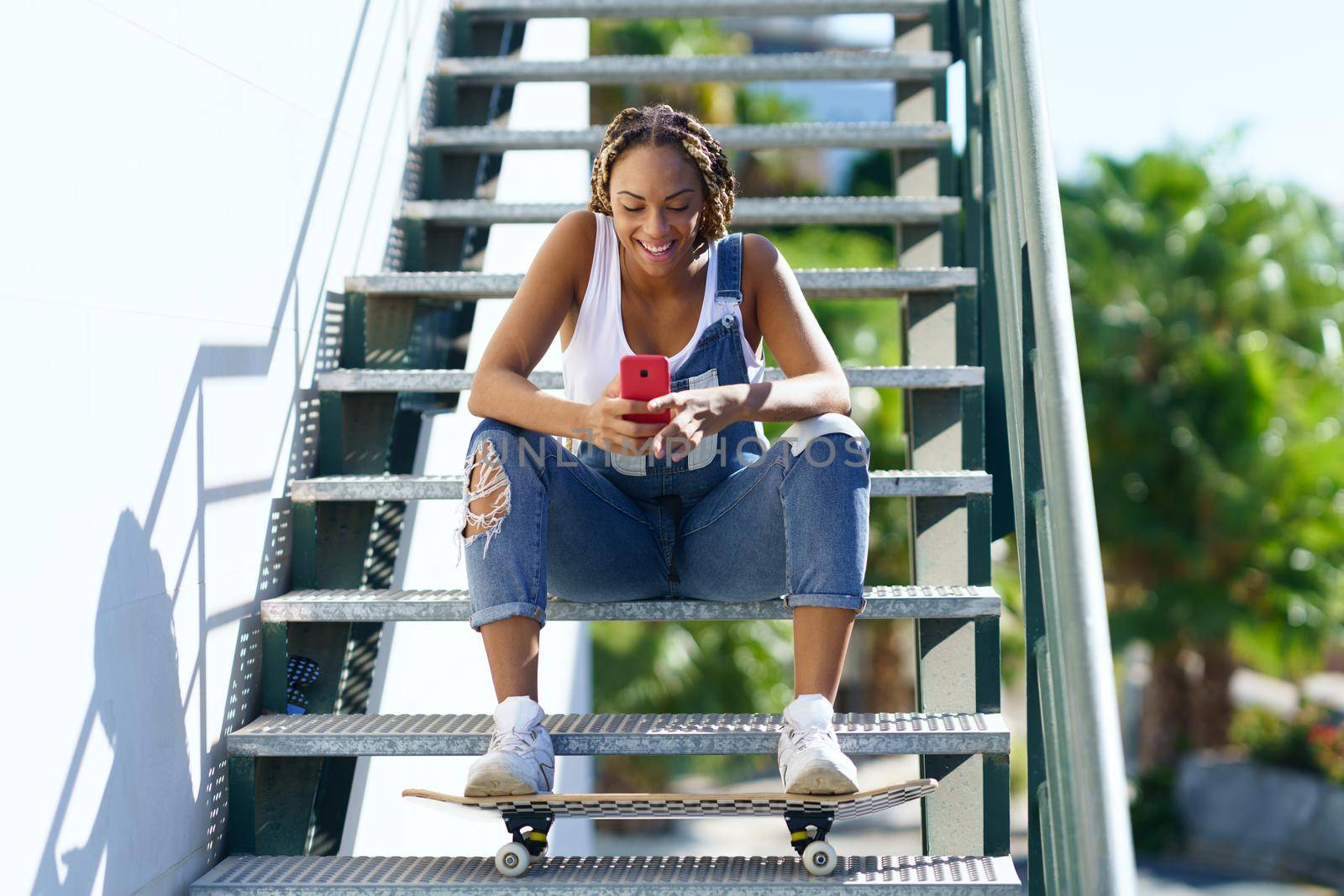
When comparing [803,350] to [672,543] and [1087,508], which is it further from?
[1087,508]

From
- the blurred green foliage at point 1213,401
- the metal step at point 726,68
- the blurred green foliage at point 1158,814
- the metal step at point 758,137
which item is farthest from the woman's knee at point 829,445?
the blurred green foliage at point 1158,814

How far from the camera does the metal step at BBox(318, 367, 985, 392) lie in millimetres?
2498

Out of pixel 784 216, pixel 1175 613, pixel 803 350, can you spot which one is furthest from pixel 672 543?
pixel 1175 613

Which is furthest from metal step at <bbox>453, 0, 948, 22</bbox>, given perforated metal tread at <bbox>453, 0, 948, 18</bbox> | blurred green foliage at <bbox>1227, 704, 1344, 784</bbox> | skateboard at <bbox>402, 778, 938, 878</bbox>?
blurred green foliage at <bbox>1227, 704, 1344, 784</bbox>

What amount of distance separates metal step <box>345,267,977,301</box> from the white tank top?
1.87ft

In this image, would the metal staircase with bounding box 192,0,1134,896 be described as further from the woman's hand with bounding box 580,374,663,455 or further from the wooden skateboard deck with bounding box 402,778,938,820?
the woman's hand with bounding box 580,374,663,455

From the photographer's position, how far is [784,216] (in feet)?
10.1

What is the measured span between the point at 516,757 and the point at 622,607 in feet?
1.34

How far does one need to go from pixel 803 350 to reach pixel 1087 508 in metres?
0.65

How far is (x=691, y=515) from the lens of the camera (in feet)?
6.97

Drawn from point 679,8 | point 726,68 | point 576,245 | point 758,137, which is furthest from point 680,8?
point 576,245

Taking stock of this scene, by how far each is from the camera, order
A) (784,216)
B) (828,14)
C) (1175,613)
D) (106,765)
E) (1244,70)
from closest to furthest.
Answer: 1. (106,765)
2. (784,216)
3. (828,14)
4. (1175,613)
5. (1244,70)

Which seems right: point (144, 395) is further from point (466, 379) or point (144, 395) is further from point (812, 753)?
point (812, 753)

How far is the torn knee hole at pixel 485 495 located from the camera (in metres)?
1.90
